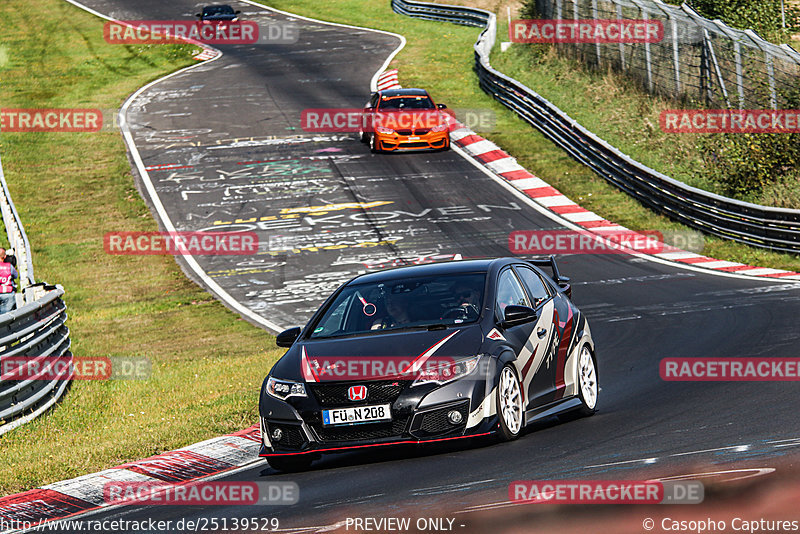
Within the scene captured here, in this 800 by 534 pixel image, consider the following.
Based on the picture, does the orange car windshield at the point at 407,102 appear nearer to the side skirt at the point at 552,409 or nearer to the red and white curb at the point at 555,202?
the red and white curb at the point at 555,202

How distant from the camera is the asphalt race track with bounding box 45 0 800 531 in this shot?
7570 millimetres

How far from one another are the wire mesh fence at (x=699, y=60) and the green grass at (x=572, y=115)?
73cm

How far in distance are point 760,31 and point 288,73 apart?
1921cm

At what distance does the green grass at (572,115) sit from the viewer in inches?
1003

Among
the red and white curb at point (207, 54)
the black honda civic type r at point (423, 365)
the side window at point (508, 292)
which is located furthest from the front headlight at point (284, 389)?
the red and white curb at point (207, 54)

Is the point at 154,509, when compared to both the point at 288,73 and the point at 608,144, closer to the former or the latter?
the point at 608,144

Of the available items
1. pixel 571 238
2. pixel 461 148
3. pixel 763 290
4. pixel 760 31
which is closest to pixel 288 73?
pixel 461 148

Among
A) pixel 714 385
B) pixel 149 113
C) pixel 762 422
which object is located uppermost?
pixel 762 422

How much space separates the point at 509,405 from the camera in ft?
28.5

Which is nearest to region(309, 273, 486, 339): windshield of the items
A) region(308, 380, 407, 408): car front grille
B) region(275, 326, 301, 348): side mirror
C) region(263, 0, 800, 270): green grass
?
region(275, 326, 301, 348): side mirror

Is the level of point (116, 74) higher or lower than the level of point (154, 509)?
lower

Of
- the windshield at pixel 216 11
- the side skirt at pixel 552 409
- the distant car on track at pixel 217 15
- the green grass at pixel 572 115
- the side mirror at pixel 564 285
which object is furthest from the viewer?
the windshield at pixel 216 11

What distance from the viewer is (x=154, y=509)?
8.03 m

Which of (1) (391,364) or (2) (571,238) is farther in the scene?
(2) (571,238)
